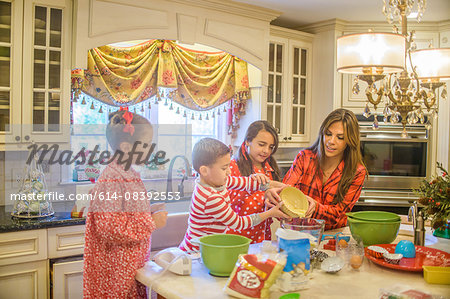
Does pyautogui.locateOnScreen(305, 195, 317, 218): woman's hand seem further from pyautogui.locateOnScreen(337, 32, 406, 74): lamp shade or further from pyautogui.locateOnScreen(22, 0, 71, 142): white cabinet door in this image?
pyautogui.locateOnScreen(22, 0, 71, 142): white cabinet door

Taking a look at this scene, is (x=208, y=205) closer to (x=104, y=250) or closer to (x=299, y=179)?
(x=104, y=250)

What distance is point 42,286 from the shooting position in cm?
240

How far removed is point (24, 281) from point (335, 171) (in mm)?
1821

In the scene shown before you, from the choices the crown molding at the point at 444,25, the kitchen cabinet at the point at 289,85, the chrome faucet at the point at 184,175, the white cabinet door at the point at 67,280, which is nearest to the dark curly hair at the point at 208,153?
the white cabinet door at the point at 67,280

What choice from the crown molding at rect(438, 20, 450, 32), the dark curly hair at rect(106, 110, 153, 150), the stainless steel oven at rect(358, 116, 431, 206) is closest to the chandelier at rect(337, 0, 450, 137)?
the dark curly hair at rect(106, 110, 153, 150)

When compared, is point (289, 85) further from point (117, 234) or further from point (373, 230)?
point (117, 234)

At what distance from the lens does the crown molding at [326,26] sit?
3.85 metres

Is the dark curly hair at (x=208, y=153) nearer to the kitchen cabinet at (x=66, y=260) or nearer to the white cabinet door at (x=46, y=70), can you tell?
the kitchen cabinet at (x=66, y=260)

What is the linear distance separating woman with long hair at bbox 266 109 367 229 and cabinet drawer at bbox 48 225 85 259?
1.32 metres

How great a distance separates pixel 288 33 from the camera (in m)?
3.88

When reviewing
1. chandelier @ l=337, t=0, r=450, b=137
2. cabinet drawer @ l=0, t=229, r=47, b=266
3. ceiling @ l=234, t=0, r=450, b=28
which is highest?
ceiling @ l=234, t=0, r=450, b=28

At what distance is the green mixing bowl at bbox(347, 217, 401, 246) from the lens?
66.3 inches

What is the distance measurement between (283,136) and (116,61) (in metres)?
1.65

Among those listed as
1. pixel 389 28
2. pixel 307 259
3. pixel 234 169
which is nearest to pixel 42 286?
pixel 234 169
